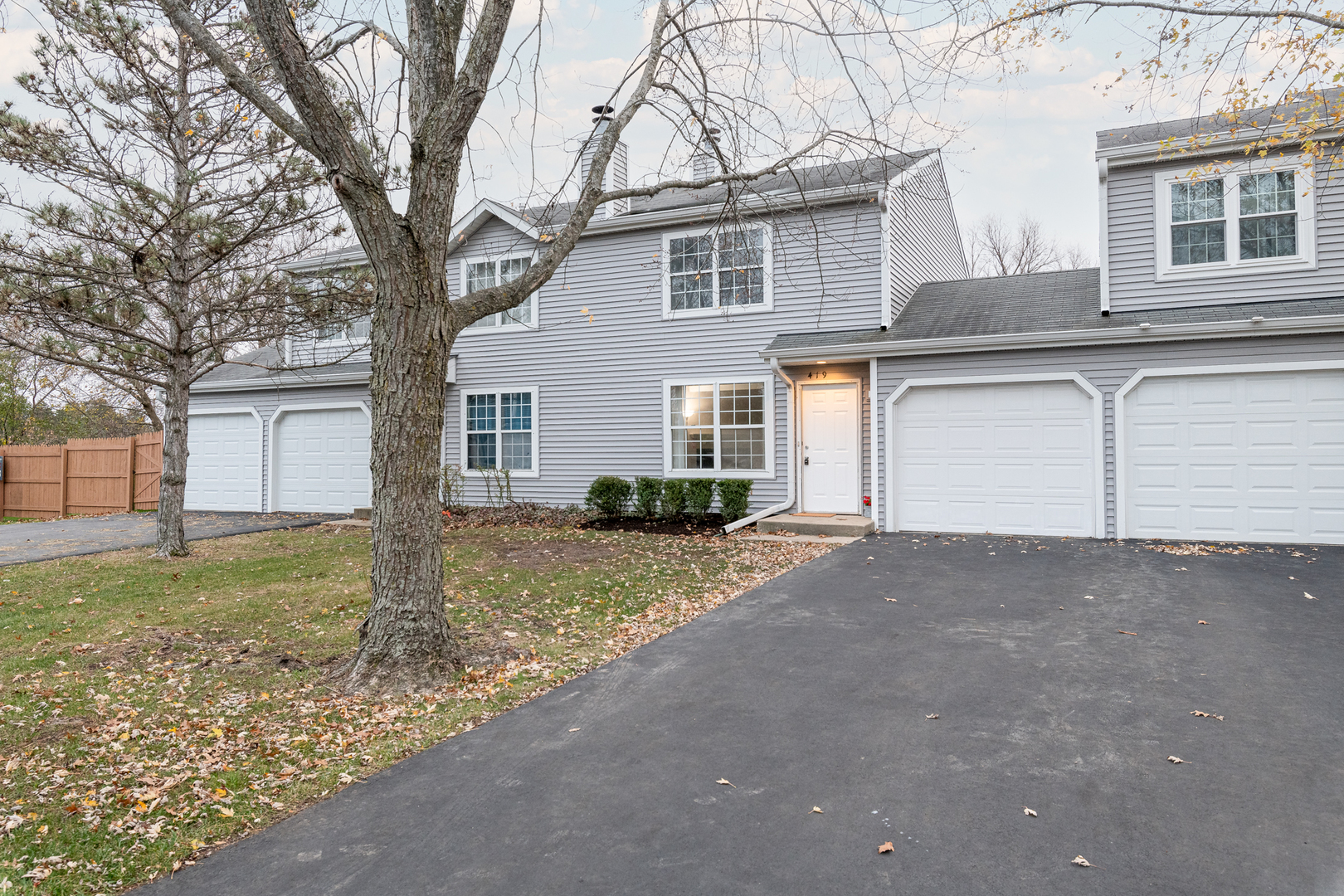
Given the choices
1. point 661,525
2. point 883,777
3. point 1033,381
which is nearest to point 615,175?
point 661,525

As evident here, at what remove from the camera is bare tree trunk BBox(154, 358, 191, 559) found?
9.43 meters

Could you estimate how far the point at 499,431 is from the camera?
14.0 meters

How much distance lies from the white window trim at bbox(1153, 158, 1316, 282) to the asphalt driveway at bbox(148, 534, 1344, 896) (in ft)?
19.1

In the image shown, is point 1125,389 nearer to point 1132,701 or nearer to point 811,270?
point 811,270

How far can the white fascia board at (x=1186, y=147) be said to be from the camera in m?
9.21

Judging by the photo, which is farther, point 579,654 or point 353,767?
point 579,654

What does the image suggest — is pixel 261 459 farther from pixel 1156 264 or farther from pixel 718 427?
pixel 1156 264

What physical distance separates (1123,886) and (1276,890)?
0.45 meters

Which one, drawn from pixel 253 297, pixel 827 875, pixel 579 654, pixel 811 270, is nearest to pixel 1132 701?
pixel 827 875

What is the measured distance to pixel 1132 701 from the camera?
4031 millimetres

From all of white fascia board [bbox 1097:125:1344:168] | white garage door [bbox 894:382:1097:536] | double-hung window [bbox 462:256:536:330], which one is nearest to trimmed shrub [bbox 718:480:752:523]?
white garage door [bbox 894:382:1097:536]

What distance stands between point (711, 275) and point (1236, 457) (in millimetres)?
7557

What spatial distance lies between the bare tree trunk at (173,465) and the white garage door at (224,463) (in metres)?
6.48

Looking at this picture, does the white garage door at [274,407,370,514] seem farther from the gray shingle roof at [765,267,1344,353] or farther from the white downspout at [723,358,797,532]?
→ the gray shingle roof at [765,267,1344,353]
